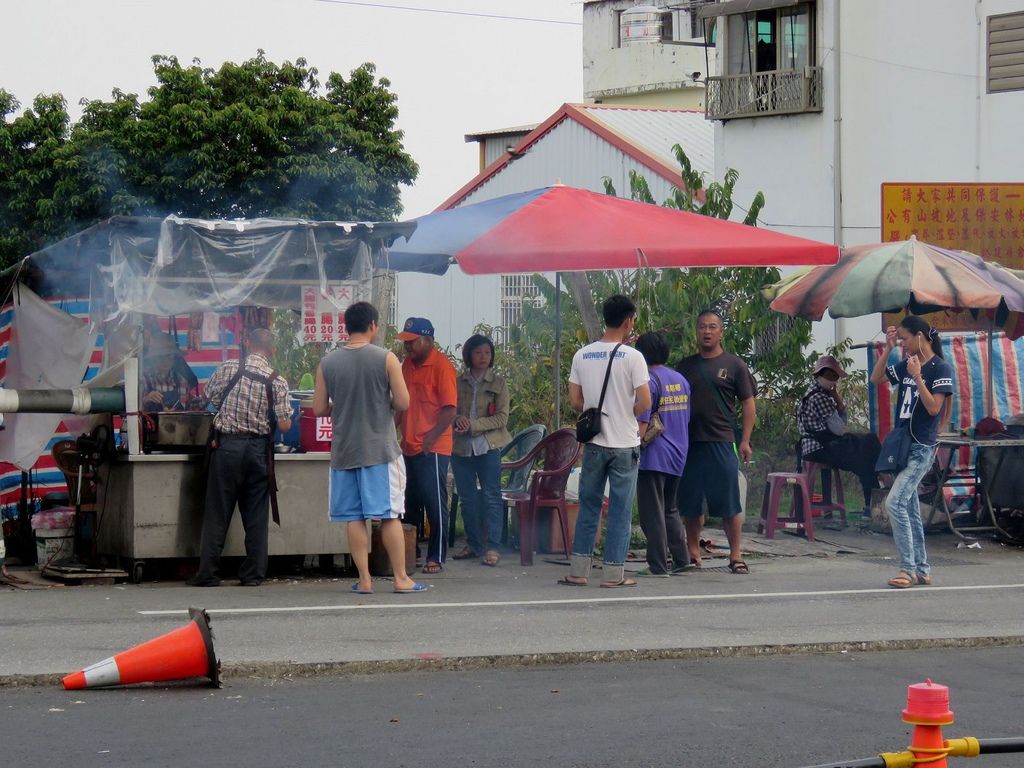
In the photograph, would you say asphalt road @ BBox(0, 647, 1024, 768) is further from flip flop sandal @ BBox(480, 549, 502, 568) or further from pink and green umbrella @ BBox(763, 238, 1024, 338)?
pink and green umbrella @ BBox(763, 238, 1024, 338)

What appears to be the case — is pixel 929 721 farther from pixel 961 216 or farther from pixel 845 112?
pixel 845 112

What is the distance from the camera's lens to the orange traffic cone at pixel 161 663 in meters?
6.98

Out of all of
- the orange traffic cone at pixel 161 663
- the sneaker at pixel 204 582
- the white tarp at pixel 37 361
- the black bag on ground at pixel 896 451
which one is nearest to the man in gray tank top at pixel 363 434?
the sneaker at pixel 204 582

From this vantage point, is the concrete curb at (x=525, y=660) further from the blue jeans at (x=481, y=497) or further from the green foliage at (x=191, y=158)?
the green foliage at (x=191, y=158)

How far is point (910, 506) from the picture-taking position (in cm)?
1044

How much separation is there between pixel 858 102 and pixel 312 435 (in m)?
19.5

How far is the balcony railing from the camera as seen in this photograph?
28375mm

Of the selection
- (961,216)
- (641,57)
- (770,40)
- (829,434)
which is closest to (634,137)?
(770,40)

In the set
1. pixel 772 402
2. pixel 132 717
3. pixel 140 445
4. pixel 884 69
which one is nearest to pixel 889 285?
pixel 772 402

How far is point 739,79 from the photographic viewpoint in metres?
29.4

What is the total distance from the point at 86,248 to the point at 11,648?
3.69 meters

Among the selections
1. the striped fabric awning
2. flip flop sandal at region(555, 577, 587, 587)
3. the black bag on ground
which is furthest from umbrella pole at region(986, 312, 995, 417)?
flip flop sandal at region(555, 577, 587, 587)

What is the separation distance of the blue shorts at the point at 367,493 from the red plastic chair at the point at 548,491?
78.7 inches

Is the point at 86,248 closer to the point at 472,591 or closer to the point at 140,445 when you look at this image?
the point at 140,445
